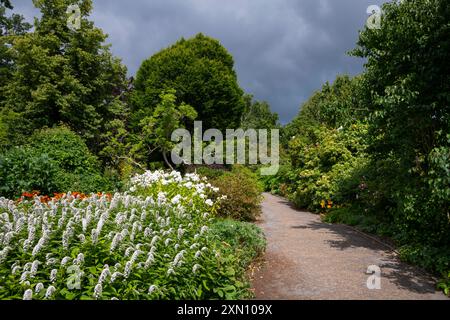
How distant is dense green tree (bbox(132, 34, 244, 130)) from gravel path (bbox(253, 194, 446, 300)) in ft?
34.2

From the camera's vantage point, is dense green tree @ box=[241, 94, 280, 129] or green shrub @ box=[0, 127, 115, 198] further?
dense green tree @ box=[241, 94, 280, 129]

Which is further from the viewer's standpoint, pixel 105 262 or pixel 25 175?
pixel 25 175

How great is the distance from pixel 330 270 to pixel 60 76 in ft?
41.6

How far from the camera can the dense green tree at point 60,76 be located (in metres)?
13.6

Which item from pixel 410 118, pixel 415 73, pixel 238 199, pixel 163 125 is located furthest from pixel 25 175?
pixel 415 73

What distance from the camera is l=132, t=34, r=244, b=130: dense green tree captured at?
17.8 metres

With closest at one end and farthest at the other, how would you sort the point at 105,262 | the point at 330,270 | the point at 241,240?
1. the point at 105,262
2. the point at 330,270
3. the point at 241,240

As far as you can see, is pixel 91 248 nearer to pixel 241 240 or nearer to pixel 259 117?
pixel 241 240

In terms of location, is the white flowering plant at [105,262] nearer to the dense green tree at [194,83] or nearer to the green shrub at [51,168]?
the green shrub at [51,168]

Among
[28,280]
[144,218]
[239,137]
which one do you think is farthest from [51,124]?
[28,280]

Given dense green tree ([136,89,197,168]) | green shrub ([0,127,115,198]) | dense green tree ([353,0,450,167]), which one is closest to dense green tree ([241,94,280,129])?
dense green tree ([136,89,197,168])

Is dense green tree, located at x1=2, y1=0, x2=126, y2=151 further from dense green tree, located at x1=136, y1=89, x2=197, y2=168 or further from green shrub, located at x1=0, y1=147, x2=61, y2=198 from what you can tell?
green shrub, located at x1=0, y1=147, x2=61, y2=198

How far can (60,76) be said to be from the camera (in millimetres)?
14070
